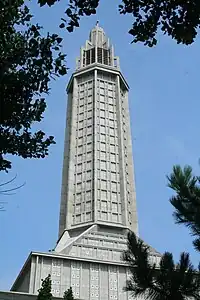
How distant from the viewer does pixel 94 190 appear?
42.9 meters

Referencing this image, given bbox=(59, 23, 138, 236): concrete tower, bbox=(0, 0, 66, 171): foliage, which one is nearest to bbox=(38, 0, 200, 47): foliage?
bbox=(0, 0, 66, 171): foliage

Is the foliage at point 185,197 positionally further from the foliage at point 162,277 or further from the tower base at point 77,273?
the tower base at point 77,273

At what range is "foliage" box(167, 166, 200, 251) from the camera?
9.78m

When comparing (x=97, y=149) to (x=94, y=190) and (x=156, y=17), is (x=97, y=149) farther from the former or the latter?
(x=156, y=17)

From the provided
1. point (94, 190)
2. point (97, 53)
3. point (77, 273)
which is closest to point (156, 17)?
point (77, 273)

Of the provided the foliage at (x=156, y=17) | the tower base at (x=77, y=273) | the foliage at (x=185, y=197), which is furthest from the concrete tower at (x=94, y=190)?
the foliage at (x=156, y=17)

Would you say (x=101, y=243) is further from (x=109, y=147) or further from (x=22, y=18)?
(x=22, y=18)

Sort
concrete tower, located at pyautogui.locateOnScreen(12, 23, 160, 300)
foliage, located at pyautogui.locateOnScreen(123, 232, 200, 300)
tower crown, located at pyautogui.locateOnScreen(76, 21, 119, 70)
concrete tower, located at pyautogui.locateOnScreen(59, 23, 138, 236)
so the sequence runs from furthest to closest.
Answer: tower crown, located at pyautogui.locateOnScreen(76, 21, 119, 70) < concrete tower, located at pyautogui.locateOnScreen(59, 23, 138, 236) < concrete tower, located at pyautogui.locateOnScreen(12, 23, 160, 300) < foliage, located at pyautogui.locateOnScreen(123, 232, 200, 300)

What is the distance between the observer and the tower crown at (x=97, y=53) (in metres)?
54.4

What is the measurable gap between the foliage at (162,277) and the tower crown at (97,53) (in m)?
45.3

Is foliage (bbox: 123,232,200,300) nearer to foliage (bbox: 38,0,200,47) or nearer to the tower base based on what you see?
foliage (bbox: 38,0,200,47)

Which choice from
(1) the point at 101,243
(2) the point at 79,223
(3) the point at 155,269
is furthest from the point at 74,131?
(3) the point at 155,269

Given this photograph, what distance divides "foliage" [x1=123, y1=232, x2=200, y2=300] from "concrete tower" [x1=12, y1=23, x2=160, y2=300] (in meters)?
24.3

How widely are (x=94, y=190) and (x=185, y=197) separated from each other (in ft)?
109
